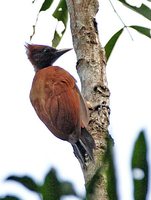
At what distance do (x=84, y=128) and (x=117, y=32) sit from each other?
3.40ft

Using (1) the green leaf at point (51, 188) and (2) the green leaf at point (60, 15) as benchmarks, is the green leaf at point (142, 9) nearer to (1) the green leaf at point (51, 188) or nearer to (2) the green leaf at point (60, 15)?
(2) the green leaf at point (60, 15)

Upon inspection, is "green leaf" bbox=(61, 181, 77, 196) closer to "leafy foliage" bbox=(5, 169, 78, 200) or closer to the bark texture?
"leafy foliage" bbox=(5, 169, 78, 200)

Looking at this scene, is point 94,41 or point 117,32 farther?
point 117,32

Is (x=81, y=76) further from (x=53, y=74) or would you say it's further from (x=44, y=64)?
(x=44, y=64)

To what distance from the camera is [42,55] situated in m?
4.31

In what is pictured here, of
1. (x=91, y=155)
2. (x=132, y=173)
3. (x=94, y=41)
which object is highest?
(x=94, y=41)

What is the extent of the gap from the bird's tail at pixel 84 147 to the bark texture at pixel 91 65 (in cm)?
3

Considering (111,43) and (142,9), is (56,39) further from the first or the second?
(142,9)

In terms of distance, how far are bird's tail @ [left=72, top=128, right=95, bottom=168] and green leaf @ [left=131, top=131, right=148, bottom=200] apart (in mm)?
1323

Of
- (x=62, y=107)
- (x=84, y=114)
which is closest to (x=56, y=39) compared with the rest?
(x=62, y=107)

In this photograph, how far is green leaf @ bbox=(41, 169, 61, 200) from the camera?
747 millimetres

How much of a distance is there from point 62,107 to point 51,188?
2259 millimetres

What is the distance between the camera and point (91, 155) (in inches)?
85.4

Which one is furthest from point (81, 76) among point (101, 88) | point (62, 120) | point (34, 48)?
point (34, 48)
